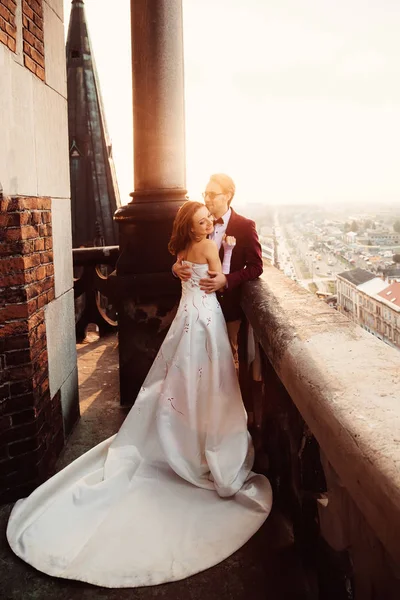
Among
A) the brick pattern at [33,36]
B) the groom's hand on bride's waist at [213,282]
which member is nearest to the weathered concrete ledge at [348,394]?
the groom's hand on bride's waist at [213,282]

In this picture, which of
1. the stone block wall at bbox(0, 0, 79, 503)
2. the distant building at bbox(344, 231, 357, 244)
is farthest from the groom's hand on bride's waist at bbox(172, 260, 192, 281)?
the distant building at bbox(344, 231, 357, 244)

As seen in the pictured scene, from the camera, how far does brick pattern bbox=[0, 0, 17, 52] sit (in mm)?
2701

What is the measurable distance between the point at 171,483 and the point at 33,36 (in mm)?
2680

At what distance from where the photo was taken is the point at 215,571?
230cm

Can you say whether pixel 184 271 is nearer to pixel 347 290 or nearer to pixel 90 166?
pixel 347 290

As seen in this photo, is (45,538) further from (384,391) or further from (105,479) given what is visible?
(384,391)

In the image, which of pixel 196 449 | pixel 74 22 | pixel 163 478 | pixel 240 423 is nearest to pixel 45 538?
pixel 163 478

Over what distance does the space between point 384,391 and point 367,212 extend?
3.15 meters

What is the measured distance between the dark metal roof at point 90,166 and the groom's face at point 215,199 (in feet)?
90.4

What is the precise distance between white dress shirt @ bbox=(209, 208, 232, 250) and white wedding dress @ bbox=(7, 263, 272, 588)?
0.34 m

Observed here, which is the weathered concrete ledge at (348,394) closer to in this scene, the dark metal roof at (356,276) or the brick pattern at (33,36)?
the brick pattern at (33,36)

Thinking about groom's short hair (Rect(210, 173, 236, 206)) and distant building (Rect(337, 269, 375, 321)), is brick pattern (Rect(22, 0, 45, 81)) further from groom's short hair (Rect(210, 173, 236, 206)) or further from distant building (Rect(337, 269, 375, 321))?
distant building (Rect(337, 269, 375, 321))

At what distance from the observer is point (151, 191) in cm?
453

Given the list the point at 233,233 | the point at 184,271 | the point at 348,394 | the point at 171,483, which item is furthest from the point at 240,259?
the point at 348,394
